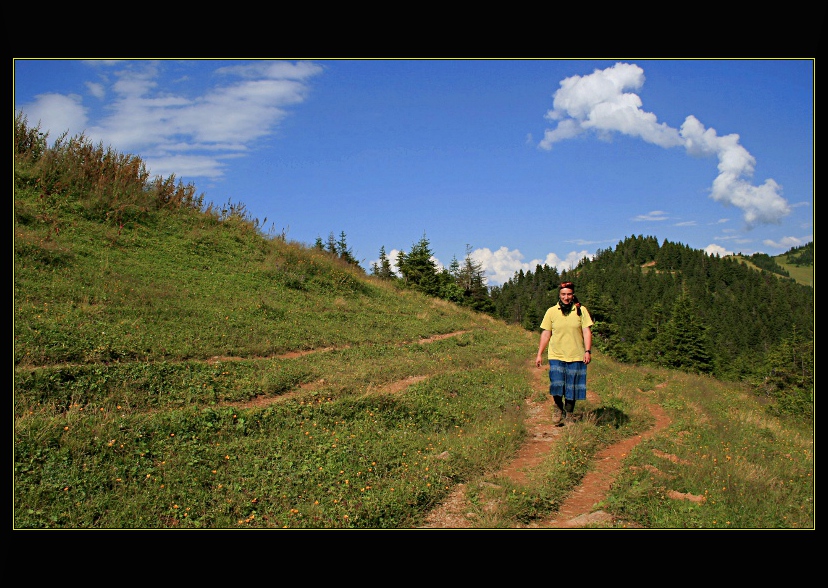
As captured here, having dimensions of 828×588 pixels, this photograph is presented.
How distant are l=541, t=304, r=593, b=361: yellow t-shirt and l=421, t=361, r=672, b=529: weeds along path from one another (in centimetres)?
138

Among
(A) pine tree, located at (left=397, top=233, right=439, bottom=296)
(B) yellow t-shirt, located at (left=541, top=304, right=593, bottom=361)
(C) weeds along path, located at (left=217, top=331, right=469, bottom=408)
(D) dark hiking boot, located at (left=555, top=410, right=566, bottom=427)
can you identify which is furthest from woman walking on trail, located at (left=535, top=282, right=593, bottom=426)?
(A) pine tree, located at (left=397, top=233, right=439, bottom=296)

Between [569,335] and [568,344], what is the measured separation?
165 mm

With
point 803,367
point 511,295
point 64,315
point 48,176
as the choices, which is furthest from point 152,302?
point 511,295

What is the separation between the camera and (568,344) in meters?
9.14

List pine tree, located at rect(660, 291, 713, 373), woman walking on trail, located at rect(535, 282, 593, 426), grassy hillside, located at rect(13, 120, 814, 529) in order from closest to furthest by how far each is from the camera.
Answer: grassy hillside, located at rect(13, 120, 814, 529) → woman walking on trail, located at rect(535, 282, 593, 426) → pine tree, located at rect(660, 291, 713, 373)

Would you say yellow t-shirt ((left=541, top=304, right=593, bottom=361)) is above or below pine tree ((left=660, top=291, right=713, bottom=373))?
above

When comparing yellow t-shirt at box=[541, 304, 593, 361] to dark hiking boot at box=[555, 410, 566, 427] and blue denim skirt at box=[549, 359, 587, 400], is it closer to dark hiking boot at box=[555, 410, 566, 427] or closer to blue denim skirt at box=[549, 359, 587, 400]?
blue denim skirt at box=[549, 359, 587, 400]

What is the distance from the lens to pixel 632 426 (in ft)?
32.4

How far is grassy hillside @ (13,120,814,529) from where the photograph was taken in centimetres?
570

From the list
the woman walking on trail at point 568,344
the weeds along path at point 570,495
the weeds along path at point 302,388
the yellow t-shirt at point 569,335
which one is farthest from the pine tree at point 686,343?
the yellow t-shirt at point 569,335

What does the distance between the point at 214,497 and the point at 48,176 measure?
58.9 ft

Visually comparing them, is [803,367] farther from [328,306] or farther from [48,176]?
[48,176]

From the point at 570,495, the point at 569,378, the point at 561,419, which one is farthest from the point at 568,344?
the point at 570,495

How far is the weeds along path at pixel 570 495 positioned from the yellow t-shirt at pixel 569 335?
1.38 metres
